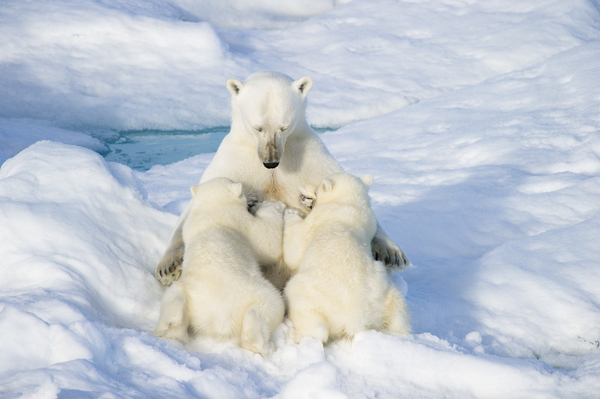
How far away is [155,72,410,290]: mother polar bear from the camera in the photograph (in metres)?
2.84

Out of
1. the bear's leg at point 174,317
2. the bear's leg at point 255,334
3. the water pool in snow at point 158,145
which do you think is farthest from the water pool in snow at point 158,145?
the bear's leg at point 255,334

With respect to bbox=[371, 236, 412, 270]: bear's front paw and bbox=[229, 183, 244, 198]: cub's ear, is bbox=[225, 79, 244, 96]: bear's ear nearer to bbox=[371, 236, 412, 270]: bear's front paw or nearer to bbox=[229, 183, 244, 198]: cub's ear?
bbox=[229, 183, 244, 198]: cub's ear

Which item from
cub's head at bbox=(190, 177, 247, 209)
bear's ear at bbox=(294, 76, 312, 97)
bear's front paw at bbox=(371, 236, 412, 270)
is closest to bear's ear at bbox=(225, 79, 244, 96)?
bear's ear at bbox=(294, 76, 312, 97)

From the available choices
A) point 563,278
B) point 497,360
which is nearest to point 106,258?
point 497,360

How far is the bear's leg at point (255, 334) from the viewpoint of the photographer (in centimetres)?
205

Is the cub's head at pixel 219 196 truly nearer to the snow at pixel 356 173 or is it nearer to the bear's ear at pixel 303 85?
the snow at pixel 356 173

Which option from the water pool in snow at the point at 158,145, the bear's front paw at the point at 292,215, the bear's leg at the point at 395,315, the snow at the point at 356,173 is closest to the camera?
the snow at the point at 356,173

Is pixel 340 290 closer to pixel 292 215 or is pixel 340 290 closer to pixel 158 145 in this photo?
pixel 292 215

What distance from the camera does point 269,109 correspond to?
9.46 ft

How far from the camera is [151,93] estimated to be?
7.99 m

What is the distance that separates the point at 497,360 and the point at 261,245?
1.13 metres

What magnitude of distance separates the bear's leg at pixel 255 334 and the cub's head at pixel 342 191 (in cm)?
73

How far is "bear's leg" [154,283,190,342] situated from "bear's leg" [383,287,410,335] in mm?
836

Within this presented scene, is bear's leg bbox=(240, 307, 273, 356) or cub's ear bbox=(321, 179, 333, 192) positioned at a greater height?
cub's ear bbox=(321, 179, 333, 192)
